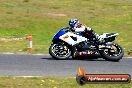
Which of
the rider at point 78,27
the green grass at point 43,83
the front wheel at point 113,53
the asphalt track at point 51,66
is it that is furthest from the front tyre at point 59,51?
the green grass at point 43,83

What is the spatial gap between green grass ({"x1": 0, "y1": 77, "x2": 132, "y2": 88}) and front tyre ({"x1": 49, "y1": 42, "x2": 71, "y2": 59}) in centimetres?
500

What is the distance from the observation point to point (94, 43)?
19031mm

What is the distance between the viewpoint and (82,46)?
19016mm

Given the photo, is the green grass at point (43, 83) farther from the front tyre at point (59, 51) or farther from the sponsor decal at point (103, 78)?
the front tyre at point (59, 51)

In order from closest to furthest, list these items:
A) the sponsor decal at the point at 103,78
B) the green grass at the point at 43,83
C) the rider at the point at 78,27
Result: the sponsor decal at the point at 103,78, the green grass at the point at 43,83, the rider at the point at 78,27

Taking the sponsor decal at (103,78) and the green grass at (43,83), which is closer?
the sponsor decal at (103,78)

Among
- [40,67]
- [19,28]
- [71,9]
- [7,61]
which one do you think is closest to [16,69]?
[40,67]

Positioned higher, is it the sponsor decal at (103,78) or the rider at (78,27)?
the sponsor decal at (103,78)

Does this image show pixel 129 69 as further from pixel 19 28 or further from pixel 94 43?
pixel 19 28

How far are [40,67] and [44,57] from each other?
3135 millimetres

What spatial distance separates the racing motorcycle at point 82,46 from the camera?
18609mm

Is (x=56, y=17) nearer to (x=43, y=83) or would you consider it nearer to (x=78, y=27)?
(x=78, y=27)

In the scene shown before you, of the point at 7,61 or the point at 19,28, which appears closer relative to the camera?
the point at 7,61

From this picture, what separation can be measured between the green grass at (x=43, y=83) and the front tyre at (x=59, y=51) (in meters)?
5.00
